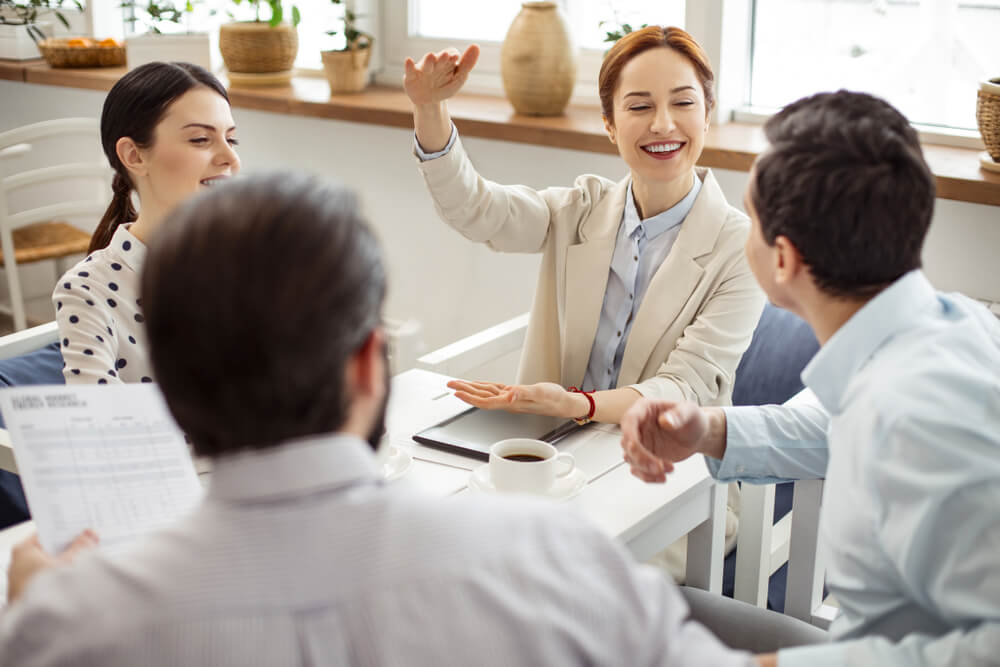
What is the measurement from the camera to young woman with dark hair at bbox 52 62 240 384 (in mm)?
1526

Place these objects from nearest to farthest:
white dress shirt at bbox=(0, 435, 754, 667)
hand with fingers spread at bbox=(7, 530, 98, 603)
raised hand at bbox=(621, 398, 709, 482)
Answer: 1. white dress shirt at bbox=(0, 435, 754, 667)
2. hand with fingers spread at bbox=(7, 530, 98, 603)
3. raised hand at bbox=(621, 398, 709, 482)

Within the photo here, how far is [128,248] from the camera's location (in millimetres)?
1575

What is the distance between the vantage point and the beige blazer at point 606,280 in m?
1.74

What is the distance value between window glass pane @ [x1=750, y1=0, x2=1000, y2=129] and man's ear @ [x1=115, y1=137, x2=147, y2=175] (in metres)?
1.59

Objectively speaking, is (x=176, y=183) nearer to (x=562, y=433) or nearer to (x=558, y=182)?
(x=562, y=433)

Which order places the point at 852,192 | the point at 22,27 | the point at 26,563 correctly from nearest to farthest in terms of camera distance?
1. the point at 26,563
2. the point at 852,192
3. the point at 22,27

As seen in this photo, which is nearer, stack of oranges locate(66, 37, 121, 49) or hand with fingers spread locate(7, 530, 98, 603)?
hand with fingers spread locate(7, 530, 98, 603)

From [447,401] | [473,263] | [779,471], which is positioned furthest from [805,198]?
[473,263]

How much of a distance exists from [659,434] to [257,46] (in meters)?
2.31

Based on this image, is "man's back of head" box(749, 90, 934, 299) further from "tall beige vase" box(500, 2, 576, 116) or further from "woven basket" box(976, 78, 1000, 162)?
"tall beige vase" box(500, 2, 576, 116)

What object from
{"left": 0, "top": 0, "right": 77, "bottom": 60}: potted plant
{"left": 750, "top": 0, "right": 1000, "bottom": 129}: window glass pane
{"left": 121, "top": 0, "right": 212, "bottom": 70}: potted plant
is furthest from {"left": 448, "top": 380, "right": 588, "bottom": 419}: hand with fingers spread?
{"left": 0, "top": 0, "right": 77, "bottom": 60}: potted plant

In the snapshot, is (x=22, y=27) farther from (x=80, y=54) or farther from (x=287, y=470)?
(x=287, y=470)

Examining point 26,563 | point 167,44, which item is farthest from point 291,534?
point 167,44

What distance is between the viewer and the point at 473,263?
296 cm
